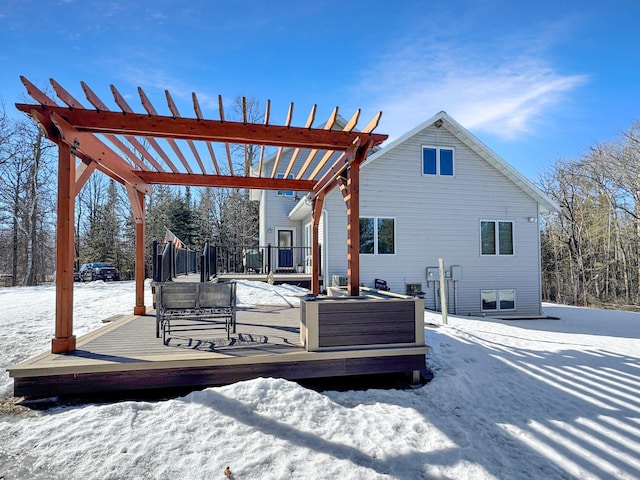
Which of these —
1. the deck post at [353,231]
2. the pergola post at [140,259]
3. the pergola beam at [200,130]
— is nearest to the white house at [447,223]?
the pergola post at [140,259]

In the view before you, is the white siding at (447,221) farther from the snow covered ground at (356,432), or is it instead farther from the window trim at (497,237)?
the snow covered ground at (356,432)

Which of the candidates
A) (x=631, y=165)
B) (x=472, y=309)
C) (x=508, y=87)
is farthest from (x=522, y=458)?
(x=631, y=165)

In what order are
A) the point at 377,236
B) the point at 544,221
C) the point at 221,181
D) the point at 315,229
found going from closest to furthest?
the point at 221,181 < the point at 315,229 < the point at 377,236 < the point at 544,221

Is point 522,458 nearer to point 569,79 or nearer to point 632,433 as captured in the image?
point 632,433

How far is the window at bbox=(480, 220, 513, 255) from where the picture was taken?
11633mm

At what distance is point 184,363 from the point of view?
3.71 metres

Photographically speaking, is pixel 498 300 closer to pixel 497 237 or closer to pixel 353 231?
pixel 497 237

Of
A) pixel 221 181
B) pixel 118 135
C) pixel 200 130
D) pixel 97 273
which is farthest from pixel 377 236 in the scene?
pixel 97 273

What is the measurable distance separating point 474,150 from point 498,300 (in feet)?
16.7

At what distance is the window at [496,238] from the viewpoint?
1163cm

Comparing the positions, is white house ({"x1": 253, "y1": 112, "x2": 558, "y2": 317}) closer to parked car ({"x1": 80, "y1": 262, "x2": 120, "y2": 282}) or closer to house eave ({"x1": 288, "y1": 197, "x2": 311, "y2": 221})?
house eave ({"x1": 288, "y1": 197, "x2": 311, "y2": 221})

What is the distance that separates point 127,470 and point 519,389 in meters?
4.14

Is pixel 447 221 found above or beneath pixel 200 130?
beneath

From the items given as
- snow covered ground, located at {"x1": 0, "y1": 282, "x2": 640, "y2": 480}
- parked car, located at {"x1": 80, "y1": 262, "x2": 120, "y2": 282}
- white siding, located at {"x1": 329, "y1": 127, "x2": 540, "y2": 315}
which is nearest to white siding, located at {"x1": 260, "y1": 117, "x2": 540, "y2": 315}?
white siding, located at {"x1": 329, "y1": 127, "x2": 540, "y2": 315}
